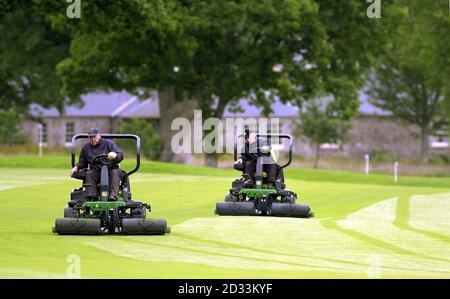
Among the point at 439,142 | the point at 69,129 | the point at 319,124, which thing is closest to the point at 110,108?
the point at 69,129

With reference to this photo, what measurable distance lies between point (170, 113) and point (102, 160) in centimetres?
5077

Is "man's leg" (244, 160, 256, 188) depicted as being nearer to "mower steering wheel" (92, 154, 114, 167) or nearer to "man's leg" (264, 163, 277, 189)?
"man's leg" (264, 163, 277, 189)

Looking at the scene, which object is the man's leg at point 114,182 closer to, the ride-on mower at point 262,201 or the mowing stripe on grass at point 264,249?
the mowing stripe on grass at point 264,249

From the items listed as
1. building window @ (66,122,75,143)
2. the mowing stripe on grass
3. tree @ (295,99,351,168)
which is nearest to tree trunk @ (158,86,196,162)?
tree @ (295,99,351,168)

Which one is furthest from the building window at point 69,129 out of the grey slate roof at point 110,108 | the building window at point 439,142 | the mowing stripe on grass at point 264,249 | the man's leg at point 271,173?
the mowing stripe on grass at point 264,249

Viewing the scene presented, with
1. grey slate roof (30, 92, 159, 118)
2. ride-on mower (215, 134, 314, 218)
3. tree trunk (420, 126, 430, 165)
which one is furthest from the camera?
grey slate roof (30, 92, 159, 118)

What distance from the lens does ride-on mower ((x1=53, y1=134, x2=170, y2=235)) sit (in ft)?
82.5

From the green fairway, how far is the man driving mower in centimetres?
119

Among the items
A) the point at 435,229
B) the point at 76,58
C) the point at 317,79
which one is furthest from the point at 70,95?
the point at 435,229

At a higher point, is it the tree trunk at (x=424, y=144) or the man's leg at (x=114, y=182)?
the tree trunk at (x=424, y=144)

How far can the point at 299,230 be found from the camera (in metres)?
→ 27.7

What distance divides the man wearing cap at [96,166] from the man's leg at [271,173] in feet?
19.7

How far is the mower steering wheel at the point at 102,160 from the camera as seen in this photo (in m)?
25.6

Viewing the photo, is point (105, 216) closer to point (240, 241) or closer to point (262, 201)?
point (240, 241)
